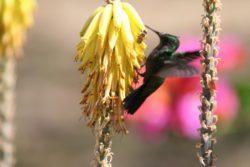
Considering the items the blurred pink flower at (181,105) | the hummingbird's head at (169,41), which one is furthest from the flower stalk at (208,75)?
the blurred pink flower at (181,105)

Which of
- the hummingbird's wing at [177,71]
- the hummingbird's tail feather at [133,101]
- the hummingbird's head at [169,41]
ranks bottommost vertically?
the hummingbird's tail feather at [133,101]

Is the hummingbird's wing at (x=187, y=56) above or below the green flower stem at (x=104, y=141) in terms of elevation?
above

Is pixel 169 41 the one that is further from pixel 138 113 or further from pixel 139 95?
pixel 138 113

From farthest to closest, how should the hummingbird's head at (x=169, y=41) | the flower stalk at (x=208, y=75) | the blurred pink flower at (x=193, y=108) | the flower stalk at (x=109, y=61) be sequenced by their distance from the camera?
the blurred pink flower at (x=193, y=108) → the hummingbird's head at (x=169, y=41) → the flower stalk at (x=109, y=61) → the flower stalk at (x=208, y=75)

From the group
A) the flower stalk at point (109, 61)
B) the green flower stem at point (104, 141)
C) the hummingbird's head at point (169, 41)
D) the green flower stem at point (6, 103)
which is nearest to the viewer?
the green flower stem at point (104, 141)

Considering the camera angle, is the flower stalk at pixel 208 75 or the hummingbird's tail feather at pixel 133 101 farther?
the hummingbird's tail feather at pixel 133 101

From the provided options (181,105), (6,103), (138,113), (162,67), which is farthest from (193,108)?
(162,67)

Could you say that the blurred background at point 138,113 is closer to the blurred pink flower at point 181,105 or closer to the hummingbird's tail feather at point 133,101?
the blurred pink flower at point 181,105
